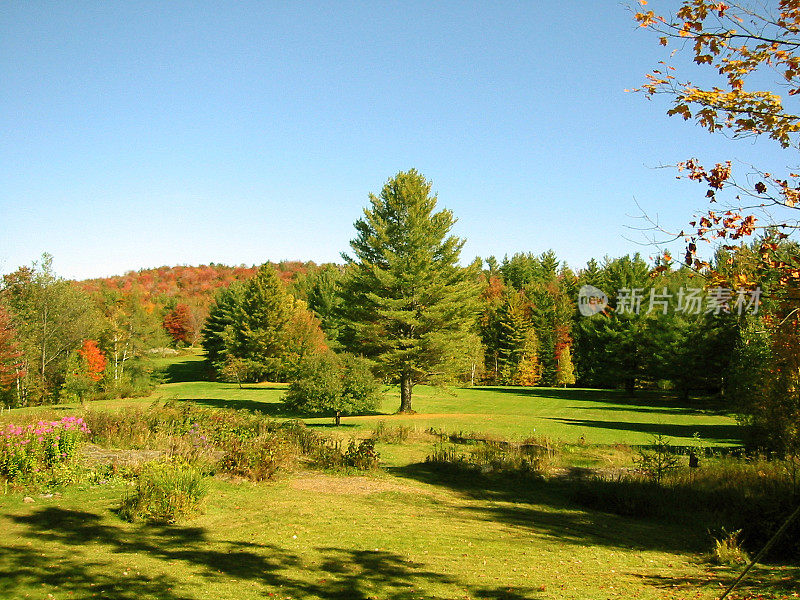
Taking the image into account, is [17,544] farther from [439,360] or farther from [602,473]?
[439,360]

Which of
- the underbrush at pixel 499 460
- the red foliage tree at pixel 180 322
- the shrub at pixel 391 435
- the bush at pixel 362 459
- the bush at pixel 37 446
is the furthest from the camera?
the red foliage tree at pixel 180 322

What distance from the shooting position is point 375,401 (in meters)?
25.4

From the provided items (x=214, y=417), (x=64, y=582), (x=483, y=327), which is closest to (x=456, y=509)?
(x=64, y=582)

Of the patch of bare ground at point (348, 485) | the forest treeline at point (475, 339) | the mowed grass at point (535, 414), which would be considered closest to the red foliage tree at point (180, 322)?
the forest treeline at point (475, 339)

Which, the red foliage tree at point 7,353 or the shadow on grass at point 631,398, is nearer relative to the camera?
the red foliage tree at point 7,353

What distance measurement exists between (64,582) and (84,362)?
40673 mm

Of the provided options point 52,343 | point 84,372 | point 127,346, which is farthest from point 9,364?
point 127,346

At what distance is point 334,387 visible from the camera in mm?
24406

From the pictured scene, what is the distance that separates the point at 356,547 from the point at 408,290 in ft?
79.7

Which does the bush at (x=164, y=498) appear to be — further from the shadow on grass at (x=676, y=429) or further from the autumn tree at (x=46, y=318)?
the autumn tree at (x=46, y=318)

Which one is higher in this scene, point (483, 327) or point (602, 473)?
point (483, 327)

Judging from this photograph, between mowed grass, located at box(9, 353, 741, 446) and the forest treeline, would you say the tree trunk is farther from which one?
the forest treeline

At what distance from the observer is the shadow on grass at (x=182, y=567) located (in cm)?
525

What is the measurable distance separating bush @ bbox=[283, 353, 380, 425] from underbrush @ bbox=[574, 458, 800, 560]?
522 inches
